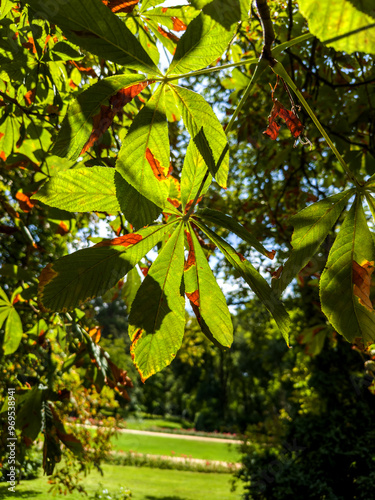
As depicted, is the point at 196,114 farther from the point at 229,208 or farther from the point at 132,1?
the point at 229,208

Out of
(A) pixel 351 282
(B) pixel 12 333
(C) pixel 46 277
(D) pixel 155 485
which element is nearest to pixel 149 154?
(C) pixel 46 277

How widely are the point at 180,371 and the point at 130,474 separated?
16.3 m

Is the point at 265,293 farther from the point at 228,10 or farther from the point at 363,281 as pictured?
the point at 228,10

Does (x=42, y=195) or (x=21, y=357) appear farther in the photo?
(x=21, y=357)

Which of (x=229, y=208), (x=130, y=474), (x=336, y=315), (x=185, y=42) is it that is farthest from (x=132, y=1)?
(x=130, y=474)

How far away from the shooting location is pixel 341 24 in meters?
0.35

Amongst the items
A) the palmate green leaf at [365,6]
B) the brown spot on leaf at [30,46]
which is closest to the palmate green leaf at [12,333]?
the brown spot on leaf at [30,46]

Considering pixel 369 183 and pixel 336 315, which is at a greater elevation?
pixel 369 183

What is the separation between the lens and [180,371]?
27141 millimetres

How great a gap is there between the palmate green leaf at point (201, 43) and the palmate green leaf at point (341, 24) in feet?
0.63

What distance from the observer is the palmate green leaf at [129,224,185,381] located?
602 millimetres

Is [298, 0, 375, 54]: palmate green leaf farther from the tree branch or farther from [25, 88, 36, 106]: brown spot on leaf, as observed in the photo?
[25, 88, 36, 106]: brown spot on leaf

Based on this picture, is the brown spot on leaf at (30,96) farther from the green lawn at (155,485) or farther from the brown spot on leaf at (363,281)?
the green lawn at (155,485)

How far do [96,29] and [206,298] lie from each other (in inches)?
16.1
